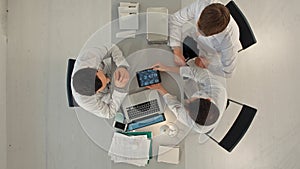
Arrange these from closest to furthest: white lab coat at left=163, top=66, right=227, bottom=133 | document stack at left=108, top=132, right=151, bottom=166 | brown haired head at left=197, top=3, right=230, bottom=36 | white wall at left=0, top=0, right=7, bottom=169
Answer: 1. brown haired head at left=197, top=3, right=230, bottom=36
2. white lab coat at left=163, top=66, right=227, bottom=133
3. document stack at left=108, top=132, right=151, bottom=166
4. white wall at left=0, top=0, right=7, bottom=169

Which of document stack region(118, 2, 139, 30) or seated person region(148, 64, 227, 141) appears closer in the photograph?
seated person region(148, 64, 227, 141)

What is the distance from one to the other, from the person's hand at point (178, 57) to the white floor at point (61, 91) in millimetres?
615

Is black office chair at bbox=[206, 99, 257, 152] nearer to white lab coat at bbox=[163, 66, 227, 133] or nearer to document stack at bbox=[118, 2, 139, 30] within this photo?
white lab coat at bbox=[163, 66, 227, 133]

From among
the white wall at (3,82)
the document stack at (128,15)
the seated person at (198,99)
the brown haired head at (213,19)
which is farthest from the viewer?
the white wall at (3,82)

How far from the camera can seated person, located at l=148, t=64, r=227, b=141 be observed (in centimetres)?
189

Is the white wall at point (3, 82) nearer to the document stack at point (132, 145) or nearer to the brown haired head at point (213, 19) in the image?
the document stack at point (132, 145)

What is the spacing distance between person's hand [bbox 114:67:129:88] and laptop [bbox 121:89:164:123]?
0.29 ft

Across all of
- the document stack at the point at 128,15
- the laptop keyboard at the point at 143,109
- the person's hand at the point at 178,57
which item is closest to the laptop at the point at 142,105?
the laptop keyboard at the point at 143,109

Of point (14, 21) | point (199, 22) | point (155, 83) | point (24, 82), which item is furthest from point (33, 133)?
point (199, 22)

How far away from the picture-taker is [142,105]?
2078 millimetres

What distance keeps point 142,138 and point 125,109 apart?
0.72ft

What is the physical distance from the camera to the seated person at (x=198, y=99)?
189 centimetres

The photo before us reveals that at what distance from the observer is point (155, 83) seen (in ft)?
6.90

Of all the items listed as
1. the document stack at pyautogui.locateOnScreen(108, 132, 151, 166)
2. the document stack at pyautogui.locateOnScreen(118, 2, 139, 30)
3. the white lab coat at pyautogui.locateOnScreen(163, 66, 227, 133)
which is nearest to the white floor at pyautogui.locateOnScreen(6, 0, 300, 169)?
the document stack at pyautogui.locateOnScreen(118, 2, 139, 30)
